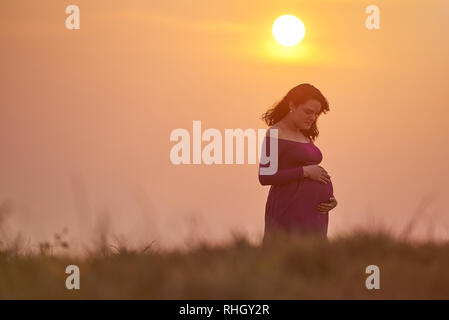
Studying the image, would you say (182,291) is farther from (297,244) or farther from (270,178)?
(270,178)

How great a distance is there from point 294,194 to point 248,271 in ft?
6.77

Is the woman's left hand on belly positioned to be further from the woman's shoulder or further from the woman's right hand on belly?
the woman's shoulder

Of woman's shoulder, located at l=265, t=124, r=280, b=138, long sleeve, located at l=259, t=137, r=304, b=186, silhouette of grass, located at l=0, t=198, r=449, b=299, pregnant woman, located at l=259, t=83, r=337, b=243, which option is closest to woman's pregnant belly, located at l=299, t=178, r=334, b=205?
pregnant woman, located at l=259, t=83, r=337, b=243

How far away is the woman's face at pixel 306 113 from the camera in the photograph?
20.6ft

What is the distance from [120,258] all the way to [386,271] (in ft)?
6.02

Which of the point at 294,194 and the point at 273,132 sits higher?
the point at 273,132

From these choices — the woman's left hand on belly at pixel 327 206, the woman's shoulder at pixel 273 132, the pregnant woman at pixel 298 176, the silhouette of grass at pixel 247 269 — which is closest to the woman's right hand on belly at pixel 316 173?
the pregnant woman at pixel 298 176

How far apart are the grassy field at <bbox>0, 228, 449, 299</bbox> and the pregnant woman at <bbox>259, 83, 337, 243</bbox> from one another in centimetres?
103

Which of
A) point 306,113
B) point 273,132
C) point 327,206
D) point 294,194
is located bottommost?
point 327,206

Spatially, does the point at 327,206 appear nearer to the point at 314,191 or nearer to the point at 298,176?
the point at 314,191

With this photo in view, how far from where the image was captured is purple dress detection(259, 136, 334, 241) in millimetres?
6125

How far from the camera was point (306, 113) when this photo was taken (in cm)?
629

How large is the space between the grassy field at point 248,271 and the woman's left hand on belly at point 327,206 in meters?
1.07

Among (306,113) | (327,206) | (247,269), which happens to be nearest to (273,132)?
(306,113)
